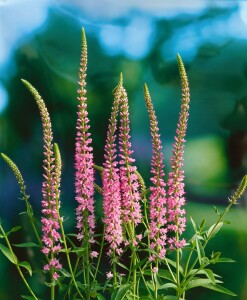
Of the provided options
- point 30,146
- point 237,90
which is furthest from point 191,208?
point 30,146

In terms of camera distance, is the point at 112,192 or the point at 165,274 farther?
the point at 165,274

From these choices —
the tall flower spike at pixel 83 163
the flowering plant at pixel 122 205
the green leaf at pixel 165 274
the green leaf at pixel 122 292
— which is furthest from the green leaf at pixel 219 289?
the tall flower spike at pixel 83 163

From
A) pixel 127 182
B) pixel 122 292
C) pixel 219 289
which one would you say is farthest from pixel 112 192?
pixel 219 289

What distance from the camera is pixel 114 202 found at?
1.31 metres

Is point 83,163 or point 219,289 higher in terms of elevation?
point 83,163

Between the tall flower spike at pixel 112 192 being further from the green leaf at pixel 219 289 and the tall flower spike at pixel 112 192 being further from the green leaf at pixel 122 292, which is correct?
the green leaf at pixel 219 289

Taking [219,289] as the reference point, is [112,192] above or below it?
above

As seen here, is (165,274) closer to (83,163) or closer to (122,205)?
(122,205)

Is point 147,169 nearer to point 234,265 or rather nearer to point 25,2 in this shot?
point 234,265

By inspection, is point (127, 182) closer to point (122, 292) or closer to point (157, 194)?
point (157, 194)

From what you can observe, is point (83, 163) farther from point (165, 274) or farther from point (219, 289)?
point (219, 289)

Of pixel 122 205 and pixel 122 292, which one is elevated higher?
pixel 122 205

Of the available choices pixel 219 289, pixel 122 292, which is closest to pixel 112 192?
pixel 122 292

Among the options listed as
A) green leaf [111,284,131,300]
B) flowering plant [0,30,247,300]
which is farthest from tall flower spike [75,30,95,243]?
green leaf [111,284,131,300]
